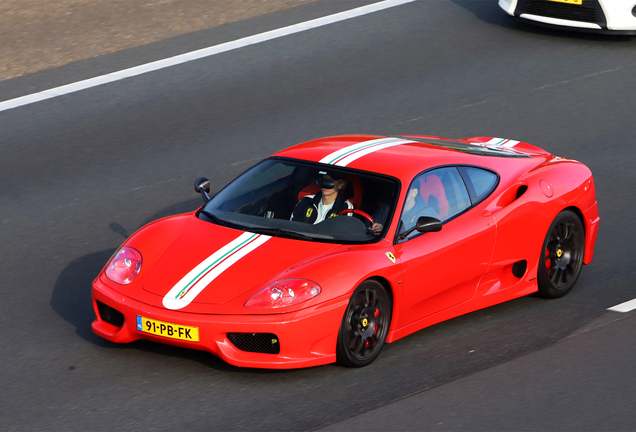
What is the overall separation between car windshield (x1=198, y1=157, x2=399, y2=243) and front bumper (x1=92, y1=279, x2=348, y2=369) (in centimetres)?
73

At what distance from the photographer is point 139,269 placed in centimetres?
643

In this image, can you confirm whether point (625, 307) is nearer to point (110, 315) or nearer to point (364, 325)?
point (364, 325)

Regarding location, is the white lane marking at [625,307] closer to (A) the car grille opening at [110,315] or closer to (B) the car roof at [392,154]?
(B) the car roof at [392,154]

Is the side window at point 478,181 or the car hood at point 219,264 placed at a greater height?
the side window at point 478,181

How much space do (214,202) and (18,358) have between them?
1.76 m

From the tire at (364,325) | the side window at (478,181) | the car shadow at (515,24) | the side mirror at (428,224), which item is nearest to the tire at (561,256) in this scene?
the side window at (478,181)

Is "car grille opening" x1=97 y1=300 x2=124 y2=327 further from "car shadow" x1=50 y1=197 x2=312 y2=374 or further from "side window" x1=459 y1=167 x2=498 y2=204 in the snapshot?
"side window" x1=459 y1=167 x2=498 y2=204

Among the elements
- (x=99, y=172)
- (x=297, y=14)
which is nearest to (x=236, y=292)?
(x=99, y=172)

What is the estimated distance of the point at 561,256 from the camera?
25.1 feet

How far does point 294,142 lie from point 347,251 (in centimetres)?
457

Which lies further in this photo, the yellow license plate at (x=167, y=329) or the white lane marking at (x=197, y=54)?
the white lane marking at (x=197, y=54)

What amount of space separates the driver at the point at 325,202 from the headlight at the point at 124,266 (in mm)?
1129

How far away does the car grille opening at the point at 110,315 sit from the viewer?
6.28 m

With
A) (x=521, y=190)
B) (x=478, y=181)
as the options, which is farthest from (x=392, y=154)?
(x=521, y=190)
